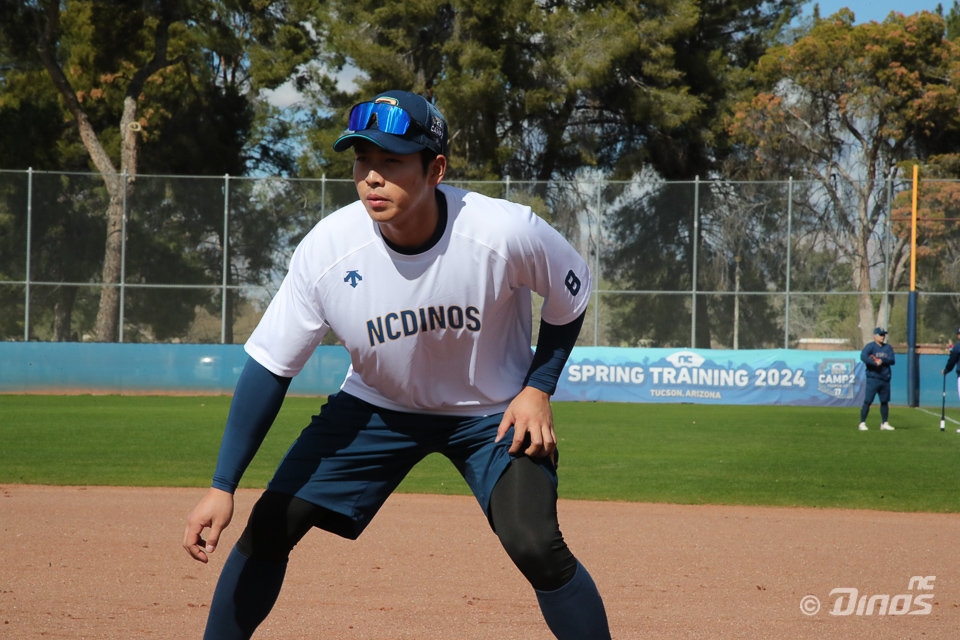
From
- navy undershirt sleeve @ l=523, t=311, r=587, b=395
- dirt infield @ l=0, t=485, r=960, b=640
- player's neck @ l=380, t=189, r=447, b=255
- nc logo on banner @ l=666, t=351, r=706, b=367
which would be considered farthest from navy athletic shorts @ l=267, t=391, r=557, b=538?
nc logo on banner @ l=666, t=351, r=706, b=367

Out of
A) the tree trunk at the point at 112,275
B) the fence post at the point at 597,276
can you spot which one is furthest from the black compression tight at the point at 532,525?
→ the tree trunk at the point at 112,275

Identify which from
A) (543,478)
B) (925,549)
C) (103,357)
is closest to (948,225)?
(925,549)

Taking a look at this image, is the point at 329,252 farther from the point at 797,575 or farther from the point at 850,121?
the point at 850,121

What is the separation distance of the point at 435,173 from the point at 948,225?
2436 cm

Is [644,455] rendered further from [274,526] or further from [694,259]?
[694,259]

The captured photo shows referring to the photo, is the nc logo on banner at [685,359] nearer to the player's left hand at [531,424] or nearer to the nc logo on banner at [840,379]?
the nc logo on banner at [840,379]

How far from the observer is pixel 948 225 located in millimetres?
23953

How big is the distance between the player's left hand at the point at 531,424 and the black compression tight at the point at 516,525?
63mm

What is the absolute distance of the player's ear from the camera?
295 centimetres

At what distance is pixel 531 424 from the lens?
301 centimetres

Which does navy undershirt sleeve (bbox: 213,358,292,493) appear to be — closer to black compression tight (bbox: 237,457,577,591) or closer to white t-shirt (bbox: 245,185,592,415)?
white t-shirt (bbox: 245,185,592,415)

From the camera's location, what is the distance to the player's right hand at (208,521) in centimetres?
285

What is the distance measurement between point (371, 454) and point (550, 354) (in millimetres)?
705

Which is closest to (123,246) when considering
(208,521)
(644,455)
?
(644,455)
